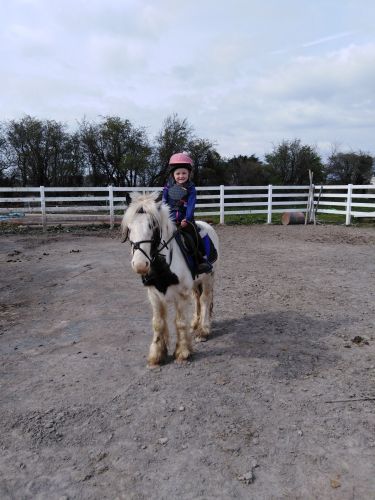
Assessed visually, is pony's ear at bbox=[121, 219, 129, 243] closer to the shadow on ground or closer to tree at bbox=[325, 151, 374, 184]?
the shadow on ground

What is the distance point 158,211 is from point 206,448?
6.71ft

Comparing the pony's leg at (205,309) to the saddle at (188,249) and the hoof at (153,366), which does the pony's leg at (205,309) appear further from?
the hoof at (153,366)

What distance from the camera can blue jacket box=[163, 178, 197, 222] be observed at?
4.27m

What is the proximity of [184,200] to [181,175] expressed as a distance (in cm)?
28

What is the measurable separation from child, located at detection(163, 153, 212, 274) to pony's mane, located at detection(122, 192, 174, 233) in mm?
423

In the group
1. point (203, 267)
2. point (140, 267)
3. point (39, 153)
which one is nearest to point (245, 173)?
point (39, 153)

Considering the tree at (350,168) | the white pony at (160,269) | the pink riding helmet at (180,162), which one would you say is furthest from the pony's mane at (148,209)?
the tree at (350,168)

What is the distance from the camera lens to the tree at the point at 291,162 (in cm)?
2438

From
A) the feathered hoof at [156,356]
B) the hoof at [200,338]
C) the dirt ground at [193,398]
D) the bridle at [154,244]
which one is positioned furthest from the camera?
the hoof at [200,338]

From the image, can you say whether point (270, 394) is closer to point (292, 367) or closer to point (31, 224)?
point (292, 367)

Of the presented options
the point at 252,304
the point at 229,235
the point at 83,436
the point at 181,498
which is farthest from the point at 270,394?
the point at 229,235

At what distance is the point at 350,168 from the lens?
2667 cm

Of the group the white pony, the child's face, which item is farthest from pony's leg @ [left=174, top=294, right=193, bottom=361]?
the child's face

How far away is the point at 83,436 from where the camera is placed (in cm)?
285
